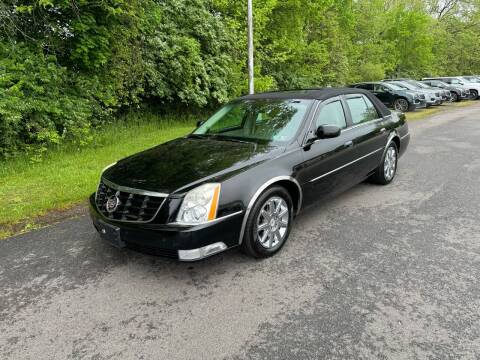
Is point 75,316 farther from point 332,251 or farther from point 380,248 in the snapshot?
point 380,248

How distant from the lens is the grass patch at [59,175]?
4816 millimetres

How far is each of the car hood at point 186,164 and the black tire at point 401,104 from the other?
15774mm

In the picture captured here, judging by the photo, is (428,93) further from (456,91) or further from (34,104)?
(34,104)

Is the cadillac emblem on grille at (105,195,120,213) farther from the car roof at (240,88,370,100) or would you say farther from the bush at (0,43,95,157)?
the bush at (0,43,95,157)

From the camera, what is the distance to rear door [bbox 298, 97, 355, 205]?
12.7 ft

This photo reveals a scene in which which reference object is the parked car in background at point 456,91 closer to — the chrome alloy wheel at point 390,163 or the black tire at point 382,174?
the chrome alloy wheel at point 390,163

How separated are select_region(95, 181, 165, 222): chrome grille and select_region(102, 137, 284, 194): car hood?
3.2 inches

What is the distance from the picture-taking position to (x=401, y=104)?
57.3 ft

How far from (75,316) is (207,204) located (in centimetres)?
129

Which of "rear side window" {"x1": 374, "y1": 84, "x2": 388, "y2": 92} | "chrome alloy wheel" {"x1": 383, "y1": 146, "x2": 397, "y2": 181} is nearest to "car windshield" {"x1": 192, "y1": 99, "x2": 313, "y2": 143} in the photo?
"chrome alloy wheel" {"x1": 383, "y1": 146, "x2": 397, "y2": 181}

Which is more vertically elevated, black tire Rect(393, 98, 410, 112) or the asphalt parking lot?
black tire Rect(393, 98, 410, 112)

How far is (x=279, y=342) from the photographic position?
238 cm

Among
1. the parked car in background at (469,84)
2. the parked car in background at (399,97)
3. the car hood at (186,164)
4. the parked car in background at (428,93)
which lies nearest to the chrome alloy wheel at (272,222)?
the car hood at (186,164)

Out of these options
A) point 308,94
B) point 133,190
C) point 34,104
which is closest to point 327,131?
point 308,94
